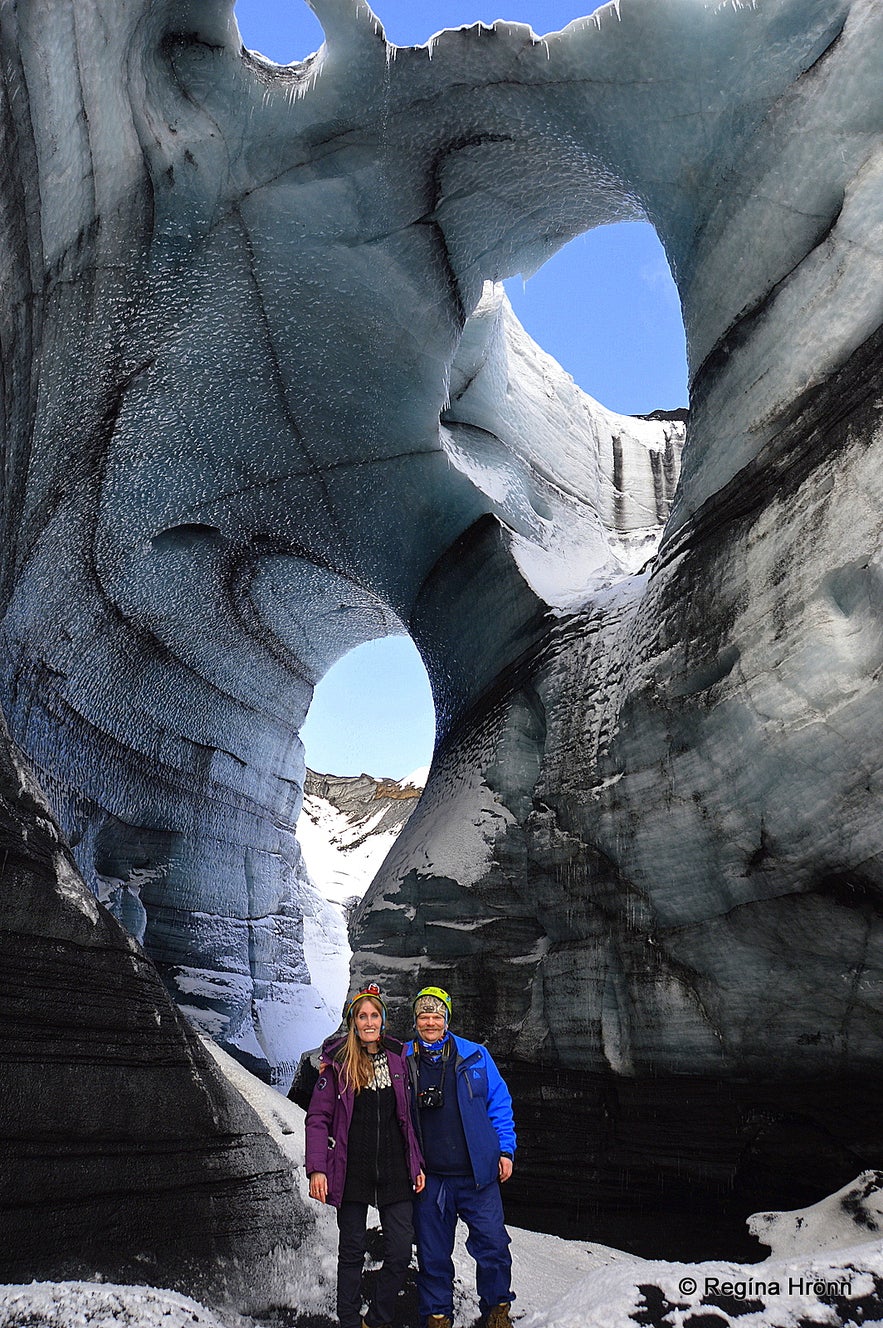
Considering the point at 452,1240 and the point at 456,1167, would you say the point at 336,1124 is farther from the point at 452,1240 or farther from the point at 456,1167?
the point at 452,1240

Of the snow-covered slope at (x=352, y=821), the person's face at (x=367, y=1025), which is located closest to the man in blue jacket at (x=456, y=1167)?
the person's face at (x=367, y=1025)

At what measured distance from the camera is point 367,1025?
294 centimetres

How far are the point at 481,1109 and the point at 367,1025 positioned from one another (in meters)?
0.47

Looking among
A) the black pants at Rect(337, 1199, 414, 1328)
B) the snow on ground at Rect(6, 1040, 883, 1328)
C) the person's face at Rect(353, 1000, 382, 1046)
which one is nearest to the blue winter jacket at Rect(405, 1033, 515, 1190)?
the person's face at Rect(353, 1000, 382, 1046)

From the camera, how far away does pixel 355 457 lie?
693cm

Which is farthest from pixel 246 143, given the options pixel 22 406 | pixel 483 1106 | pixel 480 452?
pixel 483 1106

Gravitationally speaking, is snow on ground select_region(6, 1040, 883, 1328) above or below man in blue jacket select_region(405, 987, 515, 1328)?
below

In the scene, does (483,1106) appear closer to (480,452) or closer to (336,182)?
(336,182)

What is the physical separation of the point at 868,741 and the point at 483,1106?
1957 mm

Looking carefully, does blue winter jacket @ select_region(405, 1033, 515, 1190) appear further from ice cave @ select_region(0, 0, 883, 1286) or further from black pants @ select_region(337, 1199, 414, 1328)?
ice cave @ select_region(0, 0, 883, 1286)

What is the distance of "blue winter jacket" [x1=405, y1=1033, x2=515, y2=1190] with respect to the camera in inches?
112

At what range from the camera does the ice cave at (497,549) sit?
3.57 m

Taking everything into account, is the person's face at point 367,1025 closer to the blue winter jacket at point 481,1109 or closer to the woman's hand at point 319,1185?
the blue winter jacket at point 481,1109

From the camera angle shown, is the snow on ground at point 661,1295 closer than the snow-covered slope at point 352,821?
Yes
